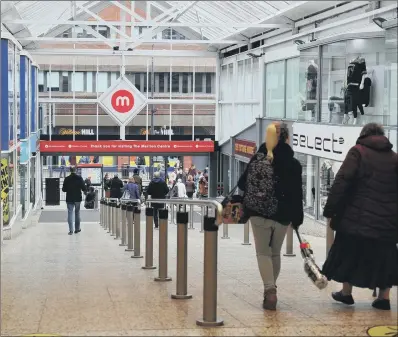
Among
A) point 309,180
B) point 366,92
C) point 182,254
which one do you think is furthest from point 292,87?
point 182,254

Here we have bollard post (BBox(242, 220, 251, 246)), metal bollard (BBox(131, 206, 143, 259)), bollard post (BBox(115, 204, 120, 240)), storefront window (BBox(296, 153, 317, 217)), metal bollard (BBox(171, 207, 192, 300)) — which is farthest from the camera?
storefront window (BBox(296, 153, 317, 217))

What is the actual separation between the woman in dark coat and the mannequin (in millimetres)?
9867

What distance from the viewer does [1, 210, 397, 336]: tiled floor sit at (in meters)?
6.21

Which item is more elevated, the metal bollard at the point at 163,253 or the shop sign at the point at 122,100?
the shop sign at the point at 122,100

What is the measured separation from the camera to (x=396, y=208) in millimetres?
6559

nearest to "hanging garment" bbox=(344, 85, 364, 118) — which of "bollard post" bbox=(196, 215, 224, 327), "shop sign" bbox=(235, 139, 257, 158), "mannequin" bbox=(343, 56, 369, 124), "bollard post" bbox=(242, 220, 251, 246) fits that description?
"mannequin" bbox=(343, 56, 369, 124)

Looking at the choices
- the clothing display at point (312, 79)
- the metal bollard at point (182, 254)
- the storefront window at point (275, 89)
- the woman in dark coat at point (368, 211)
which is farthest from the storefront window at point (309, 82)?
the woman in dark coat at point (368, 211)

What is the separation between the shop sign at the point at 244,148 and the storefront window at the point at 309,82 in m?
9.99

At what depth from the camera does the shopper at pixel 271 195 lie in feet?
22.7

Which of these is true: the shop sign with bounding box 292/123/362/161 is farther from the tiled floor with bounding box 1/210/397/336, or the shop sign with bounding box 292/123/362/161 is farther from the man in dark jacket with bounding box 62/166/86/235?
the tiled floor with bounding box 1/210/397/336

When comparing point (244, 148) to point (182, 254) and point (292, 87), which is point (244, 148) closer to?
point (292, 87)

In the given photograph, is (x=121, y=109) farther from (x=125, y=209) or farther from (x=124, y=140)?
(x=125, y=209)

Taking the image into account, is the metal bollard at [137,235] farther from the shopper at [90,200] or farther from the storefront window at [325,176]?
the shopper at [90,200]

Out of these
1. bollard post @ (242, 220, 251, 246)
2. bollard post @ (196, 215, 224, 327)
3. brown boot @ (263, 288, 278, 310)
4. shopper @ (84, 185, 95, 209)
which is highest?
bollard post @ (196, 215, 224, 327)
